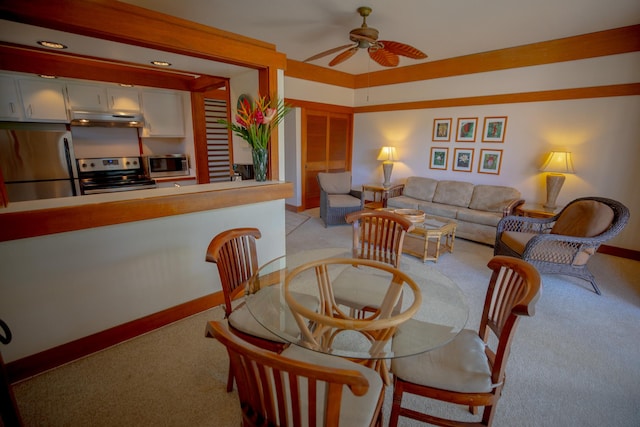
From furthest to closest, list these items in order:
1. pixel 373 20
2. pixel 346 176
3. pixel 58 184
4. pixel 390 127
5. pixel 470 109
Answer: pixel 390 127, pixel 346 176, pixel 470 109, pixel 58 184, pixel 373 20

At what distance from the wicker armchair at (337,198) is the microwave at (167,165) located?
2270 mm

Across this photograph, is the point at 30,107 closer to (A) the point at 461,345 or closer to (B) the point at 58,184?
(B) the point at 58,184

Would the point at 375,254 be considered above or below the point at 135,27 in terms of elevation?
below

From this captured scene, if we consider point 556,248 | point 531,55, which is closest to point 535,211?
point 556,248

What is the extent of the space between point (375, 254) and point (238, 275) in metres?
1.10

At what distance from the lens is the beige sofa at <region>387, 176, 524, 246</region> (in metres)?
4.17

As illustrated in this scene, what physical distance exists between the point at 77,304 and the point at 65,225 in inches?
22.5

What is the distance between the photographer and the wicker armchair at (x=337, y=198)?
4918mm

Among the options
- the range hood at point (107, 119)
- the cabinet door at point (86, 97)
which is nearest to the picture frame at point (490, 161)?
the range hood at point (107, 119)

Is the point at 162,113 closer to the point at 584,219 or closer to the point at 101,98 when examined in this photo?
the point at 101,98

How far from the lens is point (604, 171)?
3.84 m

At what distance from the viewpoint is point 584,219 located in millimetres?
2918

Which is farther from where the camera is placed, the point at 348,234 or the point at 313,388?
the point at 348,234

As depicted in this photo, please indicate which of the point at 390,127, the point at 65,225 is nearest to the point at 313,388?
the point at 65,225
